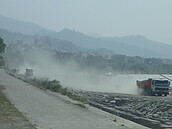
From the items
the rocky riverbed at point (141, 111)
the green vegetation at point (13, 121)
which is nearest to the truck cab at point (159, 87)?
the rocky riverbed at point (141, 111)

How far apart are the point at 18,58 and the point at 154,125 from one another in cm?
16511

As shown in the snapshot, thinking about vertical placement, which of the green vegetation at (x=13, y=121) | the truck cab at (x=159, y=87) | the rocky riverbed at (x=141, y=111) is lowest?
the green vegetation at (x=13, y=121)

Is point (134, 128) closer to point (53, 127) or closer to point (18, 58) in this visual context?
point (53, 127)

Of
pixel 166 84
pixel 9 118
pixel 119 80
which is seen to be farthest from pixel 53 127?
pixel 119 80

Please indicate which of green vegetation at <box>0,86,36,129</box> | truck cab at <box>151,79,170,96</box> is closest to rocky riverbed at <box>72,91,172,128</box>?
green vegetation at <box>0,86,36,129</box>

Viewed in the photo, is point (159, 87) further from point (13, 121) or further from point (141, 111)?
point (13, 121)

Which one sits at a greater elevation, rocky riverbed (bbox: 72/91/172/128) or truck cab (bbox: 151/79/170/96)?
truck cab (bbox: 151/79/170/96)

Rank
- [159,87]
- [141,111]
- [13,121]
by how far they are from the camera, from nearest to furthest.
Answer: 1. [13,121]
2. [141,111]
3. [159,87]

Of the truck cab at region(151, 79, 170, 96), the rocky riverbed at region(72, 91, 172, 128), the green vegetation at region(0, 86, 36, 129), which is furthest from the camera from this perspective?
the truck cab at region(151, 79, 170, 96)

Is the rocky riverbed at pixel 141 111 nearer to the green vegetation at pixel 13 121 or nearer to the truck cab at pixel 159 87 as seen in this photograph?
the green vegetation at pixel 13 121

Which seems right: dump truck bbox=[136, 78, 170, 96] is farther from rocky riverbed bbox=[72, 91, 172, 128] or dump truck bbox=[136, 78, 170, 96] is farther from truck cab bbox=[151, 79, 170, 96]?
rocky riverbed bbox=[72, 91, 172, 128]

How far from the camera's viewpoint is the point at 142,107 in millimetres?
35812

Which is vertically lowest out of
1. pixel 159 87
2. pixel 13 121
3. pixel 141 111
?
pixel 13 121

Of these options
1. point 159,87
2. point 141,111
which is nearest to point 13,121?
point 141,111
